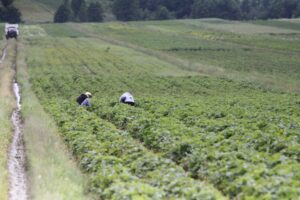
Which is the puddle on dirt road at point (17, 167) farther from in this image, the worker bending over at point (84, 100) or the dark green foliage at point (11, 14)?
the dark green foliage at point (11, 14)

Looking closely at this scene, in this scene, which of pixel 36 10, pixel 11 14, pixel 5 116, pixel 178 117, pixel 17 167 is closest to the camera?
pixel 17 167

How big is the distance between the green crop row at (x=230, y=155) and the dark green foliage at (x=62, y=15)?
12923 cm

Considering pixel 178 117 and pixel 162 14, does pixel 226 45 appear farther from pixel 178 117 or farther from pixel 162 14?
pixel 162 14

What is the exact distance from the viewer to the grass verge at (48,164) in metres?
16.2

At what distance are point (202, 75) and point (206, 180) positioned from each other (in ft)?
129

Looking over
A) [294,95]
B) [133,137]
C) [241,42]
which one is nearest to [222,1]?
[241,42]

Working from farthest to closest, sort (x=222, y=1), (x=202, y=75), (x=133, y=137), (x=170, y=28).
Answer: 1. (x=222, y=1)
2. (x=170, y=28)
3. (x=202, y=75)
4. (x=133, y=137)

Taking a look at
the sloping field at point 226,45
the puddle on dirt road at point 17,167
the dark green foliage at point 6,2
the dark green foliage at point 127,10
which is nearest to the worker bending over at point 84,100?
the puddle on dirt road at point 17,167

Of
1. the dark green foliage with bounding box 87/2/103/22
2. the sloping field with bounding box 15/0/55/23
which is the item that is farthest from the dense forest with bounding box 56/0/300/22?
the sloping field with bounding box 15/0/55/23

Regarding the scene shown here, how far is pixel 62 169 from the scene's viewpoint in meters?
18.6

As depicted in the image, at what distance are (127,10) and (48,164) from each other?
502 ft

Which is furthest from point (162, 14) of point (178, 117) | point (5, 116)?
point (178, 117)

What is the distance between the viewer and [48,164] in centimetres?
1948

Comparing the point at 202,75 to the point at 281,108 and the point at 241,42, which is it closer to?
the point at 281,108
